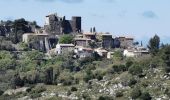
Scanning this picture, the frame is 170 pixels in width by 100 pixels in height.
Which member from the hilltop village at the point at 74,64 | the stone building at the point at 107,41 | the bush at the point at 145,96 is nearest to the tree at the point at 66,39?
the hilltop village at the point at 74,64

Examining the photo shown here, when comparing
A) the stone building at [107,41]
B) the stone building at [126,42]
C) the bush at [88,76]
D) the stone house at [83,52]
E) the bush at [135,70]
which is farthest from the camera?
the stone building at [126,42]

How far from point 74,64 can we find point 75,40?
22540 millimetres

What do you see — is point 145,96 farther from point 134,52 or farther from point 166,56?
point 134,52

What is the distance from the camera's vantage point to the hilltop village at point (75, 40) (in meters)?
123

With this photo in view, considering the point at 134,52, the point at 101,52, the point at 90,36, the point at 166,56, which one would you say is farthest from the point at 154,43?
the point at 90,36

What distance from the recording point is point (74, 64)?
10900 cm

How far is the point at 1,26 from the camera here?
439 ft

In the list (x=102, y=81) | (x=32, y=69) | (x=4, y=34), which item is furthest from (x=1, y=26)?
(x=102, y=81)

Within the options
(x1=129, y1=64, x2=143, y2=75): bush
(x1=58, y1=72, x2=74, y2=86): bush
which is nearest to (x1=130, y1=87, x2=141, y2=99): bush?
(x1=129, y1=64, x2=143, y2=75): bush

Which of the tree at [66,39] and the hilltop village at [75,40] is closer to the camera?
the hilltop village at [75,40]

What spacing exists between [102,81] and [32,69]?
20.8 meters

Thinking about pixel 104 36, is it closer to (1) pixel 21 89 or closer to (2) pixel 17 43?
(2) pixel 17 43

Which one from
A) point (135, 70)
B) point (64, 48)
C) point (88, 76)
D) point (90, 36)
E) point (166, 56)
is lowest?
point (88, 76)

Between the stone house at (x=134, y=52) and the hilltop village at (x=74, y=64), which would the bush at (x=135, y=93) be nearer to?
the hilltop village at (x=74, y=64)
